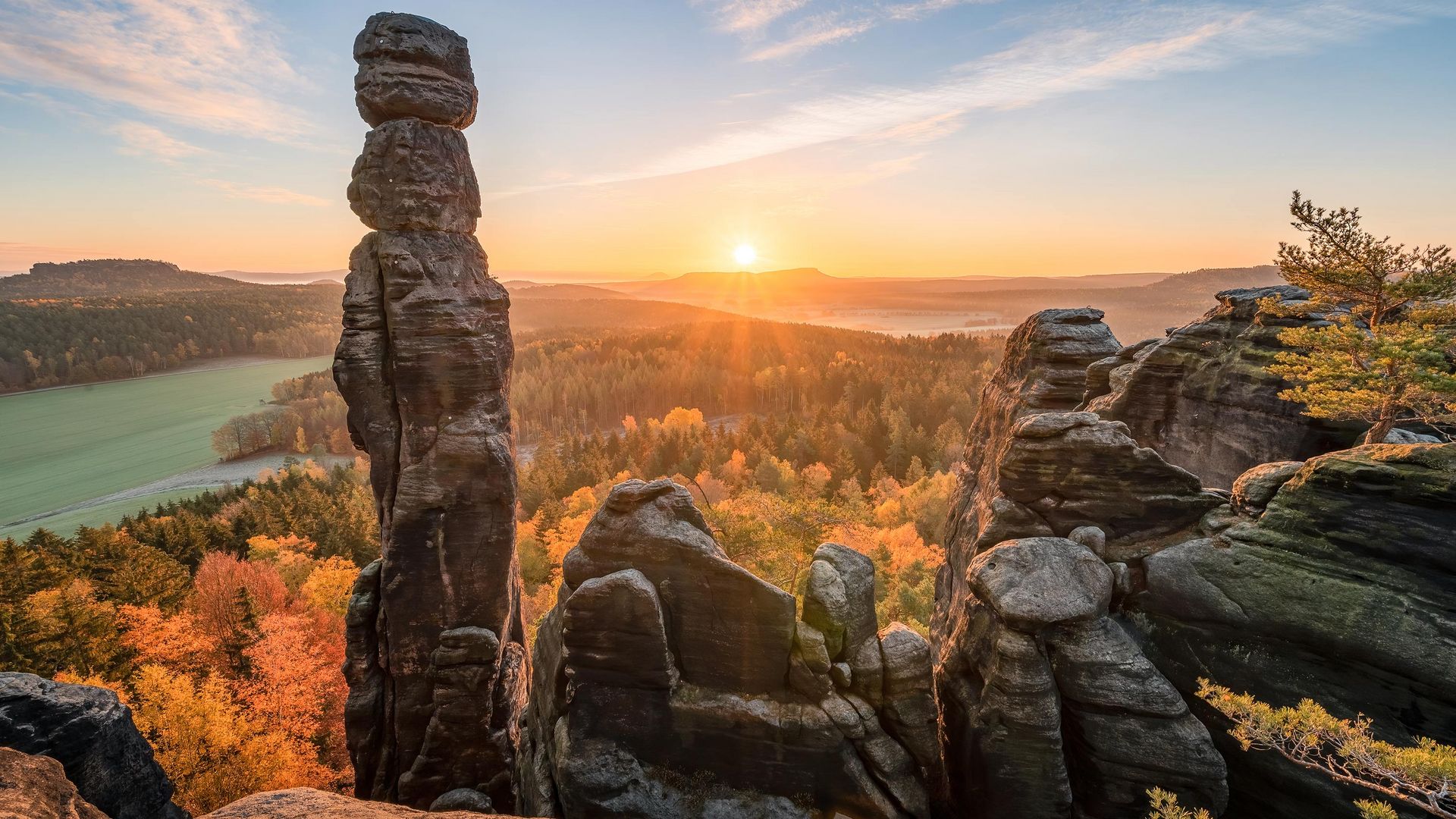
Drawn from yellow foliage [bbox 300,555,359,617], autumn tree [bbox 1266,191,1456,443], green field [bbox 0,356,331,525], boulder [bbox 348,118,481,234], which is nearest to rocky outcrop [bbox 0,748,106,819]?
boulder [bbox 348,118,481,234]

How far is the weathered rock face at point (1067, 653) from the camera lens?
41.7 ft

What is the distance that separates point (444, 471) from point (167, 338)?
256 metres

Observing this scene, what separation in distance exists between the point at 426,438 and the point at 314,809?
34.4ft

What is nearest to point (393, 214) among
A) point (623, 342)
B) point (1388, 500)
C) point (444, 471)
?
point (444, 471)

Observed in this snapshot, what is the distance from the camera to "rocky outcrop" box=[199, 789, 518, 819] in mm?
10859

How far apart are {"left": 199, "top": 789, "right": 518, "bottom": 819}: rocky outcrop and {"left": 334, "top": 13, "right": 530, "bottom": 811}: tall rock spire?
7.25 meters

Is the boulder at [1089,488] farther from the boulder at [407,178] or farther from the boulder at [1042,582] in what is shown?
the boulder at [407,178]

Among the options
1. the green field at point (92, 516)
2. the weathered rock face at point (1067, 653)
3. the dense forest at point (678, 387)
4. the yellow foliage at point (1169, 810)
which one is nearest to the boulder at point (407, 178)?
the weathered rock face at point (1067, 653)

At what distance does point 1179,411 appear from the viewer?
21141mm

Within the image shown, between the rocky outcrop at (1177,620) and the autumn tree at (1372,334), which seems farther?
the autumn tree at (1372,334)

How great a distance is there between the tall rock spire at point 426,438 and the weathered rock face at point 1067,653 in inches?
599

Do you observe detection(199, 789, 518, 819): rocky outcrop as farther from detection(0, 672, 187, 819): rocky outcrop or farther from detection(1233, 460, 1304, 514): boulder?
detection(1233, 460, 1304, 514): boulder

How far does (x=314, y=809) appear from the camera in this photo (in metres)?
11.1

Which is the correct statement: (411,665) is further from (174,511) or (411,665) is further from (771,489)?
(174,511)
